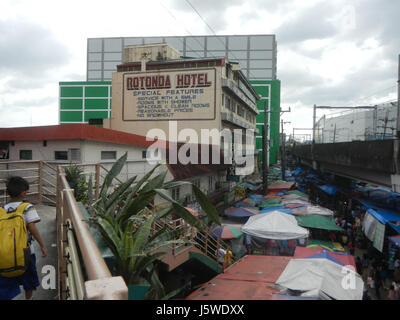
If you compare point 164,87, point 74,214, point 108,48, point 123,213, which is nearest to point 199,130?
point 164,87

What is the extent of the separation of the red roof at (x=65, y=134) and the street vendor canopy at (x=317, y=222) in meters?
9.38

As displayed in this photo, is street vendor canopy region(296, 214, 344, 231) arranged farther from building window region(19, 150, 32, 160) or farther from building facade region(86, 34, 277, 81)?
building facade region(86, 34, 277, 81)

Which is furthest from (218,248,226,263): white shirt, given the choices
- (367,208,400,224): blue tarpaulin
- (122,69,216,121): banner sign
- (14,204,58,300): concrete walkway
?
(122,69,216,121): banner sign

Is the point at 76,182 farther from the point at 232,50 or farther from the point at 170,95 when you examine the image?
the point at 232,50

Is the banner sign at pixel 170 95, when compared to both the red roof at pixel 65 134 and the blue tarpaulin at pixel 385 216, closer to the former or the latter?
the red roof at pixel 65 134

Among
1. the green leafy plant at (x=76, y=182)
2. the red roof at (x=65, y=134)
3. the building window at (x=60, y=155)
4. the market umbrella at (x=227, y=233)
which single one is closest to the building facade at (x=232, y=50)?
the red roof at (x=65, y=134)

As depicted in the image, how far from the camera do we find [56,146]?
13.5m

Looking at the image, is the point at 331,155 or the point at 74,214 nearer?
the point at 74,214

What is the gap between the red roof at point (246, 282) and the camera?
828 cm

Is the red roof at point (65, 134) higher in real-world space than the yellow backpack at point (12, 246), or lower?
higher

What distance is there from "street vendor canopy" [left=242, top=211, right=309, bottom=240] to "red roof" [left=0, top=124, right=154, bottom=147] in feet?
23.5

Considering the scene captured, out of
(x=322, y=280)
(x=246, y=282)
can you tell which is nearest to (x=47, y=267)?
(x=246, y=282)
